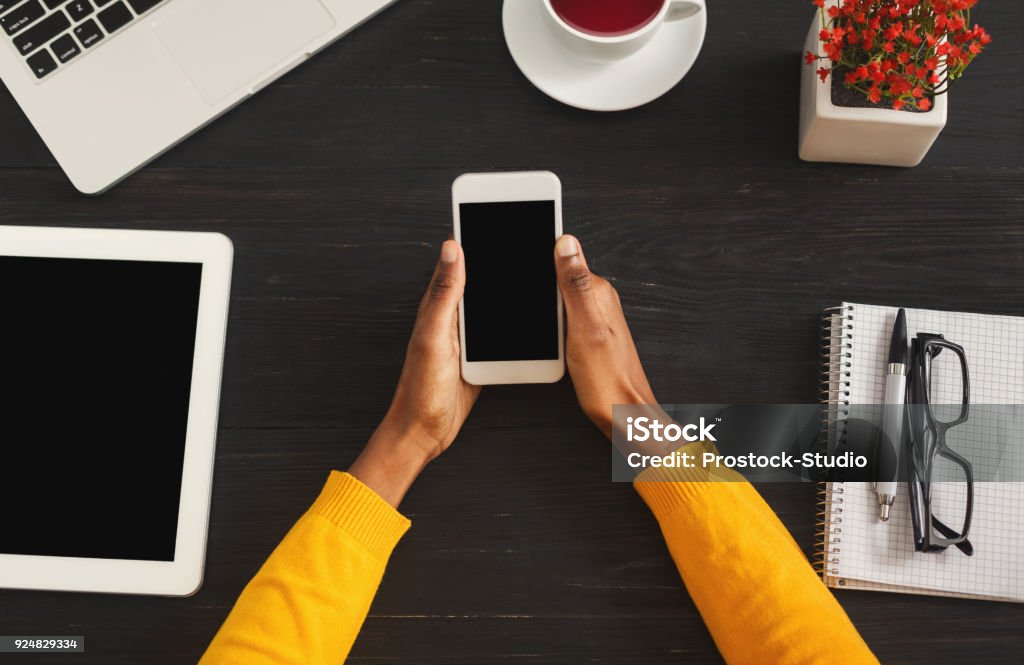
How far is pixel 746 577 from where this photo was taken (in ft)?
2.49

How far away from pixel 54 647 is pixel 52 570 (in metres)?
0.09

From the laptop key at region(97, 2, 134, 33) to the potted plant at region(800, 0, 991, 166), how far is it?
0.72 m

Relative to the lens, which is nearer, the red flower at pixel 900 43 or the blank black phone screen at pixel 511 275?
the red flower at pixel 900 43

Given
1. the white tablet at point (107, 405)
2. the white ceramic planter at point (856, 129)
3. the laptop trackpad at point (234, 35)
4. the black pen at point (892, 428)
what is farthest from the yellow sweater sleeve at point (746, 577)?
the laptop trackpad at point (234, 35)

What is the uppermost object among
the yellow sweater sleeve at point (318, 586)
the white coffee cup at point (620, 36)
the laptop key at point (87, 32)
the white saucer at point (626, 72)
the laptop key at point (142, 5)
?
the white coffee cup at point (620, 36)

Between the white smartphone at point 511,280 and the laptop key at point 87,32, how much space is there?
0.43 meters

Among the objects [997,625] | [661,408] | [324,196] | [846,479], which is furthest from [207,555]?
[997,625]

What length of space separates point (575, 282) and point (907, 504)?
426mm

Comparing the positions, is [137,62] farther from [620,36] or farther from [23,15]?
[620,36]

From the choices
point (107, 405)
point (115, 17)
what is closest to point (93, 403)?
point (107, 405)

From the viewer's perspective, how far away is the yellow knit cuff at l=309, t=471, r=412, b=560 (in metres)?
0.79

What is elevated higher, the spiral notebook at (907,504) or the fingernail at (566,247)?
the fingernail at (566,247)

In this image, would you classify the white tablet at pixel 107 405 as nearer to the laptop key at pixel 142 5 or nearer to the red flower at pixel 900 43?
the laptop key at pixel 142 5

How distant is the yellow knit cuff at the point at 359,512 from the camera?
2.58 feet
